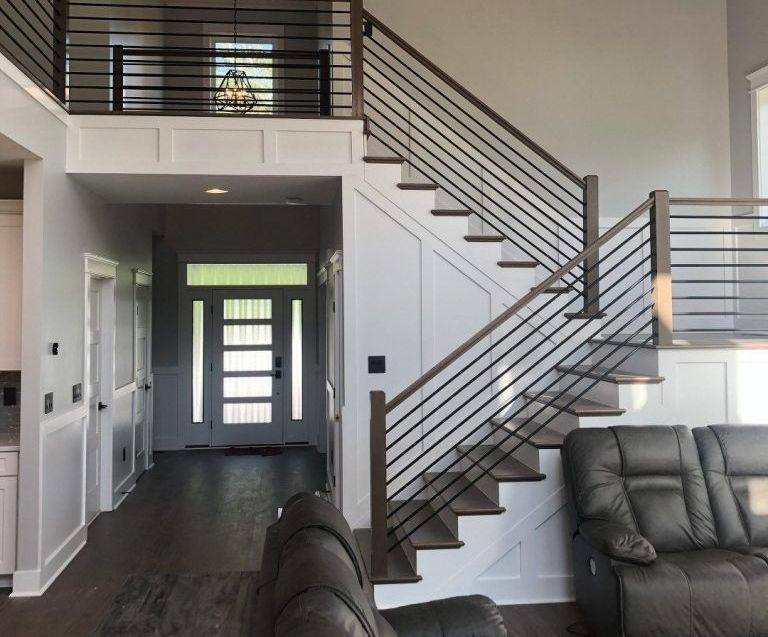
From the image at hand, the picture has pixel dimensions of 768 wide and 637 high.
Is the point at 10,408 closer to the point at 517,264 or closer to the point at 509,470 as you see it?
the point at 509,470

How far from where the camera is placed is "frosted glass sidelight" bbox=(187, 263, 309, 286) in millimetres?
8117

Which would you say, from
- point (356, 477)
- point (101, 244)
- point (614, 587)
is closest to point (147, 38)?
point (101, 244)

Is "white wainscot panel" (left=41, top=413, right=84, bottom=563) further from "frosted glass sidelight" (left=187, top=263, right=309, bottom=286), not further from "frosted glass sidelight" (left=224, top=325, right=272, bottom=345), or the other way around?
"frosted glass sidelight" (left=187, top=263, right=309, bottom=286)

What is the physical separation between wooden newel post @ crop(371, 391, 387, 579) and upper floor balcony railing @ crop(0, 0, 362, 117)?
214 cm

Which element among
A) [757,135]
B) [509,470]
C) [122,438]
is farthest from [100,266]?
[757,135]

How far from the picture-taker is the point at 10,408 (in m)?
4.59

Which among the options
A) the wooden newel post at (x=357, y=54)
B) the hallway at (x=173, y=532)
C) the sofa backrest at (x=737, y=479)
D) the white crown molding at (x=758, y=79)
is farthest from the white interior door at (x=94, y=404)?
the white crown molding at (x=758, y=79)

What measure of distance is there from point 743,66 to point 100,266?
20.3 feet

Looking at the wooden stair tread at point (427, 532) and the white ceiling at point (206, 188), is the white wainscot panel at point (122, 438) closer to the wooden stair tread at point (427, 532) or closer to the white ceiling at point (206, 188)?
the white ceiling at point (206, 188)

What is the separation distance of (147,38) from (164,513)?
531 cm

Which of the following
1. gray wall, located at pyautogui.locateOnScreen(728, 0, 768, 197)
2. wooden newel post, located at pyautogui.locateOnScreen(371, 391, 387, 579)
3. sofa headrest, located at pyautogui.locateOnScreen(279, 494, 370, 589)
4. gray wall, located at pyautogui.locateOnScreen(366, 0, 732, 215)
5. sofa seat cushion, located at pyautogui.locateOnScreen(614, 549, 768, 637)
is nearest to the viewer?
sofa headrest, located at pyautogui.locateOnScreen(279, 494, 370, 589)

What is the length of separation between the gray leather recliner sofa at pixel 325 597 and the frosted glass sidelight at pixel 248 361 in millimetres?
6092

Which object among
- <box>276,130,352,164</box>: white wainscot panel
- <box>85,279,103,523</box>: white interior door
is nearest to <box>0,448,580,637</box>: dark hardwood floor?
<box>85,279,103,523</box>: white interior door

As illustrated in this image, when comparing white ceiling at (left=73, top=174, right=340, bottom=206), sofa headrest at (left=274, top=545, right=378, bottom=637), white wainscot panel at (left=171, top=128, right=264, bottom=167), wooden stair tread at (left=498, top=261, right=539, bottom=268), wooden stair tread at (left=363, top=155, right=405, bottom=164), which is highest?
white wainscot panel at (left=171, top=128, right=264, bottom=167)
